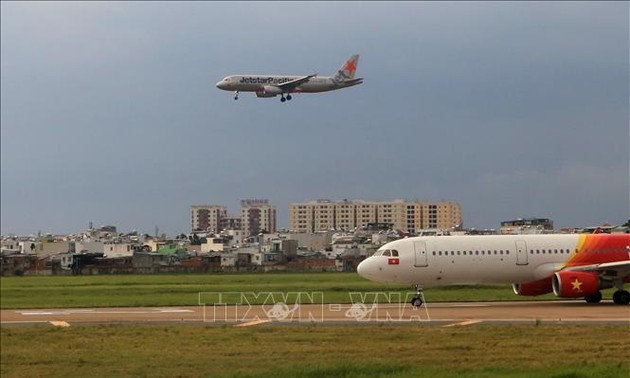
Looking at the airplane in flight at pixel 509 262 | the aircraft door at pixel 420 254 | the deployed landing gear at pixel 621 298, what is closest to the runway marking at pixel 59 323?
the airplane in flight at pixel 509 262

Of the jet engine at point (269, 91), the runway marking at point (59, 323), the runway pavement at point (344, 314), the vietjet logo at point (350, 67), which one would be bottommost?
the runway marking at point (59, 323)

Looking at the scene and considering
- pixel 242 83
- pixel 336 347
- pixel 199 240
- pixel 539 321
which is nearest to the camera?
pixel 336 347

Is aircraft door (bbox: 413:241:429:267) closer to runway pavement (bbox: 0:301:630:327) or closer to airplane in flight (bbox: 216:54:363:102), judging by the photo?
runway pavement (bbox: 0:301:630:327)

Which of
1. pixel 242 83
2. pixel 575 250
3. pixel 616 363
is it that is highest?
pixel 242 83

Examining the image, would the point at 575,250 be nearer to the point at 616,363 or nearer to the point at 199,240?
the point at 616,363

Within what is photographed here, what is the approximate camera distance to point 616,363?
21.8 metres

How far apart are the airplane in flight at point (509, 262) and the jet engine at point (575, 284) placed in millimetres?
54

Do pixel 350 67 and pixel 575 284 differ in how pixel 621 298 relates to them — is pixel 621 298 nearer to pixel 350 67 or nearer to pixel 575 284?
pixel 575 284

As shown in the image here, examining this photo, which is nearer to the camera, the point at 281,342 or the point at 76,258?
the point at 281,342

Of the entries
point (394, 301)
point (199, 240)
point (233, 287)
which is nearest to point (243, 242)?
point (199, 240)

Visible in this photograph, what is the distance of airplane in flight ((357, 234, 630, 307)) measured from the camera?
40219 millimetres

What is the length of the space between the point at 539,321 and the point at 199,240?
136493mm

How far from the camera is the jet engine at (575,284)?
39250 millimetres

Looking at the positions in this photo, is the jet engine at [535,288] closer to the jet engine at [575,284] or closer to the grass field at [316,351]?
the jet engine at [575,284]
